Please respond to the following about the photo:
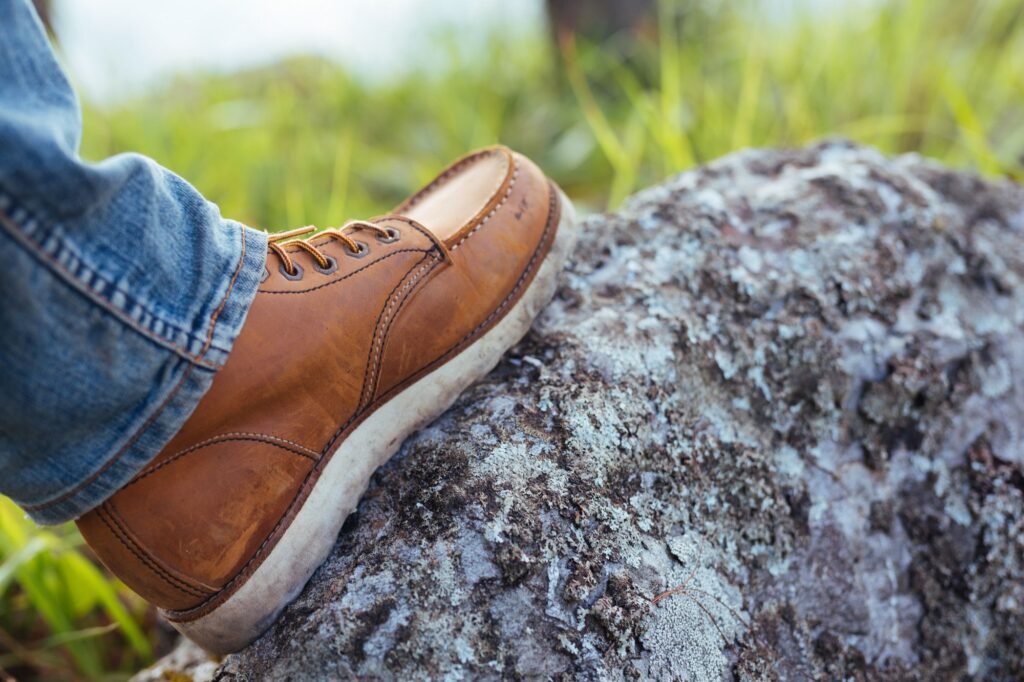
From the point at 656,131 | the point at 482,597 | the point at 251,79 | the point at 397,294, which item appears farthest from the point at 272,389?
the point at 251,79

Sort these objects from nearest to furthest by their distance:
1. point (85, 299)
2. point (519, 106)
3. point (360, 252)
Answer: point (85, 299)
point (360, 252)
point (519, 106)

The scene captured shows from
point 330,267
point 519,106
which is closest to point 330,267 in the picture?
point 330,267

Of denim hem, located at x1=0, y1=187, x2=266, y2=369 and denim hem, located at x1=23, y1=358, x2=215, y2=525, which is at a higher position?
denim hem, located at x1=0, y1=187, x2=266, y2=369

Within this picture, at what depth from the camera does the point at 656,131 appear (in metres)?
2.73

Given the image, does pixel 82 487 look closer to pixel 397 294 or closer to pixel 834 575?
pixel 397 294

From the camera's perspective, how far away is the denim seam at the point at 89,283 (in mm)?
813

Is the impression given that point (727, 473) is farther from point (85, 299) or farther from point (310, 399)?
point (85, 299)

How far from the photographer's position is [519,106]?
440 cm

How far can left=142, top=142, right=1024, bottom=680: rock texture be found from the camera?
1074mm

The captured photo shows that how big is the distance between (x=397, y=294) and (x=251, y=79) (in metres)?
4.90

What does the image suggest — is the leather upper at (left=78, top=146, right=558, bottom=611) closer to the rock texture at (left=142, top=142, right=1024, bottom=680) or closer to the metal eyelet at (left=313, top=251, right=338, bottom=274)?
the metal eyelet at (left=313, top=251, right=338, bottom=274)

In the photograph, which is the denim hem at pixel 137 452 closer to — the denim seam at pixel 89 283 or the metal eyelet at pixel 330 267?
the denim seam at pixel 89 283

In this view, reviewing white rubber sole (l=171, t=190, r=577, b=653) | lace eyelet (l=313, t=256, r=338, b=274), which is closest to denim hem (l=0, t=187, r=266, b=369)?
lace eyelet (l=313, t=256, r=338, b=274)

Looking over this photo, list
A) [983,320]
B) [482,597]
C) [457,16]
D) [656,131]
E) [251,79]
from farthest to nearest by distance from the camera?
1. [251,79]
2. [457,16]
3. [656,131]
4. [983,320]
5. [482,597]
